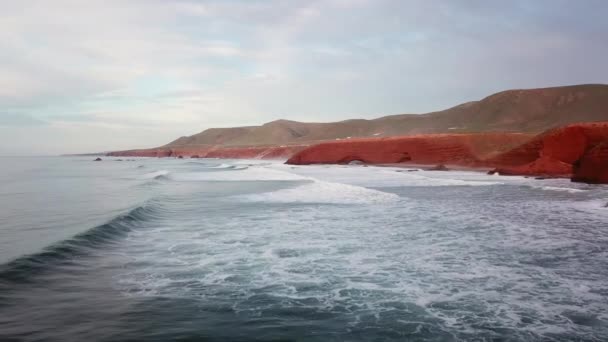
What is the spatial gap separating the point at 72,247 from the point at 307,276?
5.66 metres

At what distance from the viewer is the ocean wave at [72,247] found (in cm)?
790

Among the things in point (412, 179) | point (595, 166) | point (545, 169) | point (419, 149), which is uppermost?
point (419, 149)

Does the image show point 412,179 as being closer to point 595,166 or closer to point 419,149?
point 595,166

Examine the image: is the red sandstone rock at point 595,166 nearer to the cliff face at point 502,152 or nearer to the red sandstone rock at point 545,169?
the cliff face at point 502,152

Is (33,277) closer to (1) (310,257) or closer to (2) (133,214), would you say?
(1) (310,257)

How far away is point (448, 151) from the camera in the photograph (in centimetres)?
5725

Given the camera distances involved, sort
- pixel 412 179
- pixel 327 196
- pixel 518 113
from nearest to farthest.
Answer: pixel 327 196, pixel 412 179, pixel 518 113

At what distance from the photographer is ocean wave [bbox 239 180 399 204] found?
19728 millimetres

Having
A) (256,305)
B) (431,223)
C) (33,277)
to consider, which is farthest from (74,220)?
(431,223)

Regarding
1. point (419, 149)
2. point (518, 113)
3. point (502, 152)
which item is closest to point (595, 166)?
point (502, 152)

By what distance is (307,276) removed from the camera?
25.4 feet

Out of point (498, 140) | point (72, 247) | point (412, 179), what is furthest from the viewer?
point (498, 140)

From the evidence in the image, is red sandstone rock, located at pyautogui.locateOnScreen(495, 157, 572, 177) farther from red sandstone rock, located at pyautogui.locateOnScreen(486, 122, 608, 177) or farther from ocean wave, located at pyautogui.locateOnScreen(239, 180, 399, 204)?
ocean wave, located at pyautogui.locateOnScreen(239, 180, 399, 204)

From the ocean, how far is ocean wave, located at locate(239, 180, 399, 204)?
4.09m
